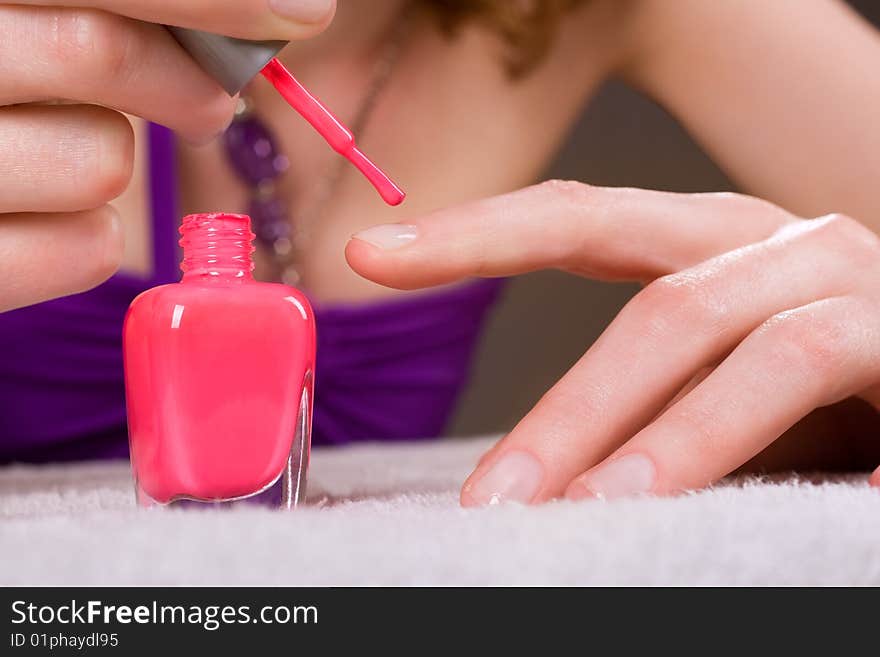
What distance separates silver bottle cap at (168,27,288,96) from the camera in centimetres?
37

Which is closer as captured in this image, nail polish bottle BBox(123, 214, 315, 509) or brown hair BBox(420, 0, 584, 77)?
nail polish bottle BBox(123, 214, 315, 509)

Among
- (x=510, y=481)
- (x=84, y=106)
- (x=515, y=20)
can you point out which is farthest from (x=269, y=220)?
(x=510, y=481)

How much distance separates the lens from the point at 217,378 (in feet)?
1.25

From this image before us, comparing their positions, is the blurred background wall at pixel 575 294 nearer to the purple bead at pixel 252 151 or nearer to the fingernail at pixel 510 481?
the purple bead at pixel 252 151

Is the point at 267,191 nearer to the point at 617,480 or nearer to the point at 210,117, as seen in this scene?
the point at 210,117

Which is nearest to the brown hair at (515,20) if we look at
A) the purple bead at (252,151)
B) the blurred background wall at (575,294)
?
the purple bead at (252,151)

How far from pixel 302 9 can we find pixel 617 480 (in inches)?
9.5

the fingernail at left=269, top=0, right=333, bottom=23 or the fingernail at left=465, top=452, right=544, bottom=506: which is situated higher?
the fingernail at left=269, top=0, right=333, bottom=23

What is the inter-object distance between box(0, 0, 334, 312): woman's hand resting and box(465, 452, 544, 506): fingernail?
8.1 inches

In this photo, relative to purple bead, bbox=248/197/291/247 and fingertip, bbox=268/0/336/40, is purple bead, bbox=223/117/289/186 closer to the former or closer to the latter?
purple bead, bbox=248/197/291/247

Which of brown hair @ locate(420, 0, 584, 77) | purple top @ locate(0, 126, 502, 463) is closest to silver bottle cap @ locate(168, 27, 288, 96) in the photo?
purple top @ locate(0, 126, 502, 463)

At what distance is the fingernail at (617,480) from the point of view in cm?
36

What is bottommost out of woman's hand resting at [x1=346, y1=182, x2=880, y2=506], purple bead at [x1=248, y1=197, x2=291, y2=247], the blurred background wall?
the blurred background wall
